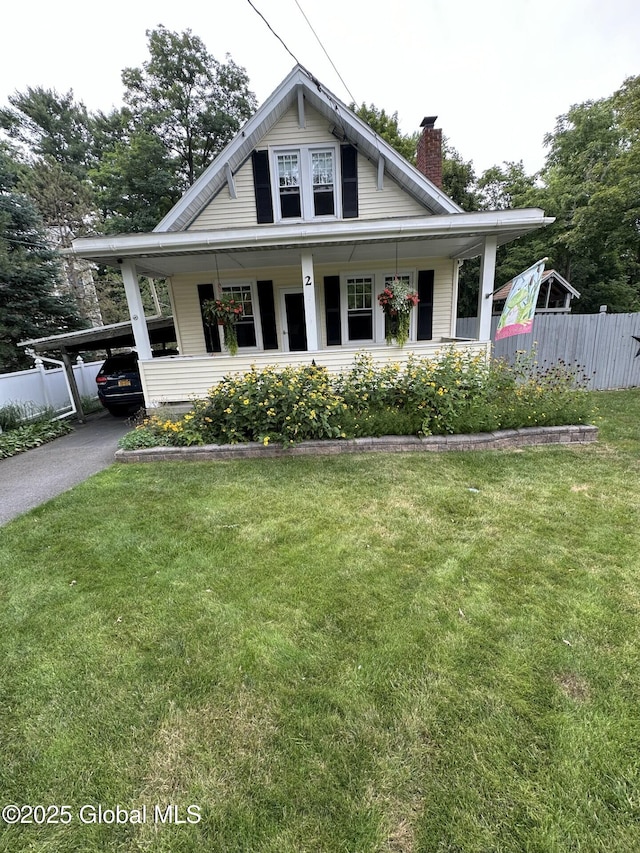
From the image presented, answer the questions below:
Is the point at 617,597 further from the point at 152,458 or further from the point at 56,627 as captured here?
the point at 152,458

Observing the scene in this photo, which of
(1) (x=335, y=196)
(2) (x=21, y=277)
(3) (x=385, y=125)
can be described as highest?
(3) (x=385, y=125)

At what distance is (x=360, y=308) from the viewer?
30.2 feet

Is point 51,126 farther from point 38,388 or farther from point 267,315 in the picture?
point 267,315

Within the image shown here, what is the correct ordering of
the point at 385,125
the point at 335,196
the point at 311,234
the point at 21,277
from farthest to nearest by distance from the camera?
1. the point at 385,125
2. the point at 21,277
3. the point at 335,196
4. the point at 311,234

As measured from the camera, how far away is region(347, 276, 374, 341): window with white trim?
29.8 feet

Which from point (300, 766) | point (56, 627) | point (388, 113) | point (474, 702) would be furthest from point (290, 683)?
point (388, 113)

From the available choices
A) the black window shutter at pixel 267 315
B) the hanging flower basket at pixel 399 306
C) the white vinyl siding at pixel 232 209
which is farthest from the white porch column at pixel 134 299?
the hanging flower basket at pixel 399 306

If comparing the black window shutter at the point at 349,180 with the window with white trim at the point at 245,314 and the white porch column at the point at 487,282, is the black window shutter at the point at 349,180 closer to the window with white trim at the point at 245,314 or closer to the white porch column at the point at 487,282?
the window with white trim at the point at 245,314

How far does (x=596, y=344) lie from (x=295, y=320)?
733 centimetres

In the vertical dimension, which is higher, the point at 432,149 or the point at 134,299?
the point at 432,149

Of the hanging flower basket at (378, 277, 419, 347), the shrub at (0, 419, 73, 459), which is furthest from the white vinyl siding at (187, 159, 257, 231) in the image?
the shrub at (0, 419, 73, 459)

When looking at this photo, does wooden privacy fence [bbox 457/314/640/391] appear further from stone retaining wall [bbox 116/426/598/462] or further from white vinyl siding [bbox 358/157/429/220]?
white vinyl siding [bbox 358/157/429/220]

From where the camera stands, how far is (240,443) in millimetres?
5293

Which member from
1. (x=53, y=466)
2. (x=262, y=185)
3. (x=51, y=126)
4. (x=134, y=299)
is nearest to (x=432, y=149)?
(x=262, y=185)
